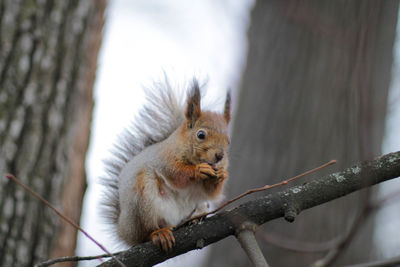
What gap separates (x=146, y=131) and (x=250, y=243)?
4.49 feet

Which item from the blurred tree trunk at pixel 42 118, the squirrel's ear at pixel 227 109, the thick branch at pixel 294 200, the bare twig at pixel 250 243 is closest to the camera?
the bare twig at pixel 250 243

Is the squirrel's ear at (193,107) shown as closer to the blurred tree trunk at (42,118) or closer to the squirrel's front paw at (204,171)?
the squirrel's front paw at (204,171)

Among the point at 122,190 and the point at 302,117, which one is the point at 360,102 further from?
the point at 302,117

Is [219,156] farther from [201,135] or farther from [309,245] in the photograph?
[309,245]

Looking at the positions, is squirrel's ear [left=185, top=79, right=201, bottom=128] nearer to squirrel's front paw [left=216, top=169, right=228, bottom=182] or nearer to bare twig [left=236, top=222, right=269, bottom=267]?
squirrel's front paw [left=216, top=169, right=228, bottom=182]

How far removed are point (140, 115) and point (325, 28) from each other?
4.11 ft

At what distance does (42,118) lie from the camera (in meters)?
2.38

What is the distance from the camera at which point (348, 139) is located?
9.55ft

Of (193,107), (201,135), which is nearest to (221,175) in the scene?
(201,135)

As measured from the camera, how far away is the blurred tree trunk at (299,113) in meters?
3.08

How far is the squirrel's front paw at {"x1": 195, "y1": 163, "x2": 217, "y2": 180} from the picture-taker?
1.99m

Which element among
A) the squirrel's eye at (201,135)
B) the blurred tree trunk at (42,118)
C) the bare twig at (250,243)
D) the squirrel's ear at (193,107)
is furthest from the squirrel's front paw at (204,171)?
the blurred tree trunk at (42,118)

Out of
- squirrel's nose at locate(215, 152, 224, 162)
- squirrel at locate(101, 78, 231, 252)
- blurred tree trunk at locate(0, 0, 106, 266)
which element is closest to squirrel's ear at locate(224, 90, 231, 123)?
squirrel at locate(101, 78, 231, 252)

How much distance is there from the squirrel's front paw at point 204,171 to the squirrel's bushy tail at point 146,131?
1.82ft
